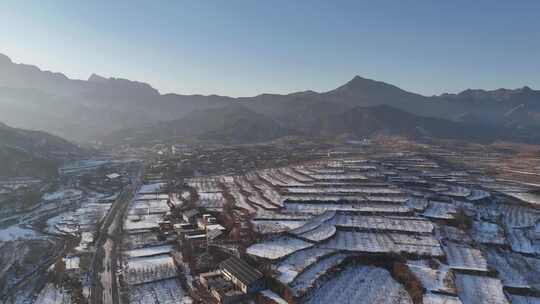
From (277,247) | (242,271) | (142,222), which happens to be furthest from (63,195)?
(242,271)

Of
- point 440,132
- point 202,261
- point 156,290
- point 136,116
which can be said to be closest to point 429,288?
point 202,261

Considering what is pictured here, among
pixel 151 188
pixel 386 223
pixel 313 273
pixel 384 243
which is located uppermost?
pixel 151 188

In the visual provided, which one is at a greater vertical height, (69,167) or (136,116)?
(136,116)

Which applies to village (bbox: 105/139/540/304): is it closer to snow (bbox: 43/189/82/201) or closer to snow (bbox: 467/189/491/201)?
snow (bbox: 467/189/491/201)

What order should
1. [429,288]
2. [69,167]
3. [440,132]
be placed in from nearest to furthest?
[429,288] < [69,167] < [440,132]

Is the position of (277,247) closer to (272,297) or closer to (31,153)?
(272,297)

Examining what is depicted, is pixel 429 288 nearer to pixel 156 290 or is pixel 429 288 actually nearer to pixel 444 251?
pixel 444 251
